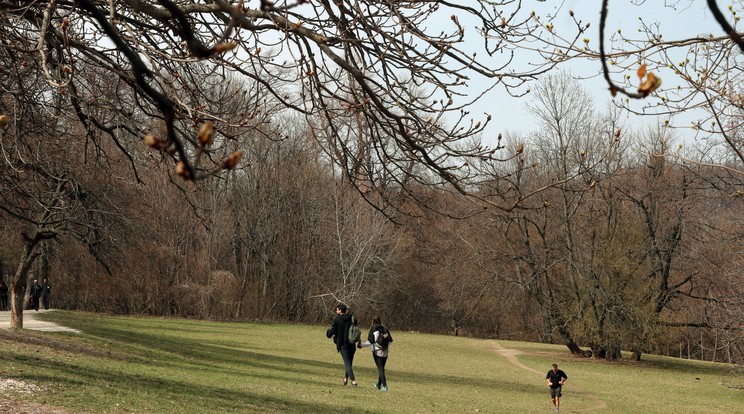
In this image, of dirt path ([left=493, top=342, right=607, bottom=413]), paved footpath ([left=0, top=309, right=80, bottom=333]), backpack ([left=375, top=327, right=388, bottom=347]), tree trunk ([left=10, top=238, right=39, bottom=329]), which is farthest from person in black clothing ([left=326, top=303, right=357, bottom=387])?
paved footpath ([left=0, top=309, right=80, bottom=333])

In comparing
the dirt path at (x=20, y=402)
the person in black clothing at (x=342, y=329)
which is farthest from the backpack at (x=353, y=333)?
the dirt path at (x=20, y=402)

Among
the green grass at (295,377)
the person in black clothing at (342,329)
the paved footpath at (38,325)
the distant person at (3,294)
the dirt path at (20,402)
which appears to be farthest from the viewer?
the distant person at (3,294)

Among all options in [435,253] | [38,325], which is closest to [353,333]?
[38,325]

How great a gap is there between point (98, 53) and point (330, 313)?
4169 cm

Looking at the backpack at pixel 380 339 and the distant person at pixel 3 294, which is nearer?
the backpack at pixel 380 339

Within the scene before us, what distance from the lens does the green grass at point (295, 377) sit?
13016mm

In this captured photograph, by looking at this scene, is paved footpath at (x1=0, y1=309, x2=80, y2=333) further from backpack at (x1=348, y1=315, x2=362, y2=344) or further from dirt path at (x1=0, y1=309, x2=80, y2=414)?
dirt path at (x1=0, y1=309, x2=80, y2=414)

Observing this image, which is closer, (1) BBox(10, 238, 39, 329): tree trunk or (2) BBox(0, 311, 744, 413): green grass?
(2) BBox(0, 311, 744, 413): green grass

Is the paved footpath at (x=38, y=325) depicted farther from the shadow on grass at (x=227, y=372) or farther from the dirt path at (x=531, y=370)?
the dirt path at (x=531, y=370)

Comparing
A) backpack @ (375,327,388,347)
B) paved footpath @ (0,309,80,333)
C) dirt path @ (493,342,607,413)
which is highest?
backpack @ (375,327,388,347)

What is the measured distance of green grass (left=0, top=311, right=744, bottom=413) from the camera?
1302 centimetres

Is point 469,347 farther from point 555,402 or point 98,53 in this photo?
point 98,53

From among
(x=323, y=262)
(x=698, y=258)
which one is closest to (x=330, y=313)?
(x=323, y=262)

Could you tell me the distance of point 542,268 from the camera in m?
35.8
